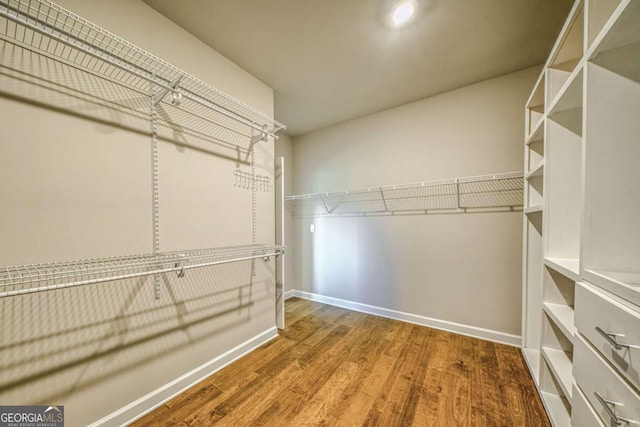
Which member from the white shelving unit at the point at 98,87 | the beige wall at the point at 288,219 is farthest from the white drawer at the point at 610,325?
the beige wall at the point at 288,219

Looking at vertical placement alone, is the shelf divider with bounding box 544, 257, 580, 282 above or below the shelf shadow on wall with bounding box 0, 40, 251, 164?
below

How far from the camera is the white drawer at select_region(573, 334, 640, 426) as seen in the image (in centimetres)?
64

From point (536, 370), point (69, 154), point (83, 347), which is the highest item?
point (69, 154)

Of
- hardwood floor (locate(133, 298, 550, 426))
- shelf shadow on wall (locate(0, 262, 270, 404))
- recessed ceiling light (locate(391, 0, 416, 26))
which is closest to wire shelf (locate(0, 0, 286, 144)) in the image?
shelf shadow on wall (locate(0, 262, 270, 404))

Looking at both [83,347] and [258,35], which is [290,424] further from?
[258,35]

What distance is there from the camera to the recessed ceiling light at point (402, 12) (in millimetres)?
1346

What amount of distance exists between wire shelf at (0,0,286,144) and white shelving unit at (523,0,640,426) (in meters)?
1.80

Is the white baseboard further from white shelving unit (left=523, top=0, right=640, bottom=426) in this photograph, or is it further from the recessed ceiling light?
the recessed ceiling light

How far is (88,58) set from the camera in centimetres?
114

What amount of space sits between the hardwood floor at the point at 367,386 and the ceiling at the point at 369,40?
2.42 meters

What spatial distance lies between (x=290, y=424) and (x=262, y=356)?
0.71m

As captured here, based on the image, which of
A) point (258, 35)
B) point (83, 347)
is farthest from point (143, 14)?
point (83, 347)

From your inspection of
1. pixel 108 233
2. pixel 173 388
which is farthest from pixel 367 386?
pixel 108 233

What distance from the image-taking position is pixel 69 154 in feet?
3.56
